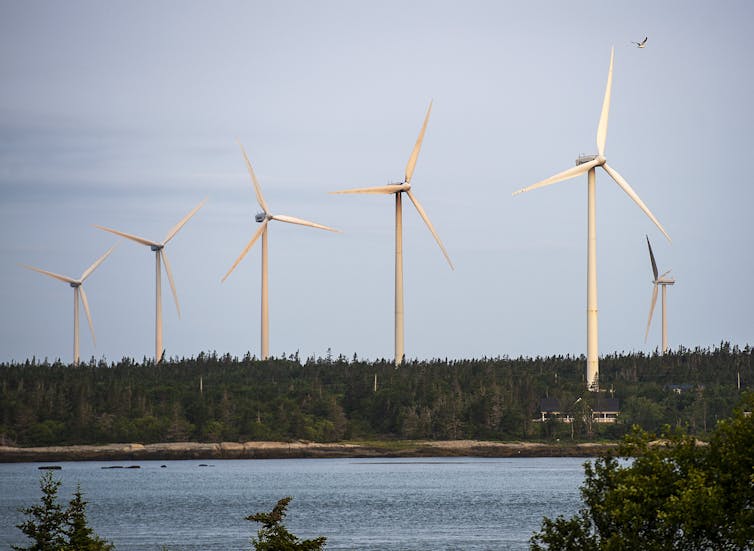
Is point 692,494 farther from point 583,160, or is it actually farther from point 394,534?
point 583,160

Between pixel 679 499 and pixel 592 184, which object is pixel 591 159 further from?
pixel 679 499

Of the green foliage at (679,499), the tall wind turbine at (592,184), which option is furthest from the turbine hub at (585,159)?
the green foliage at (679,499)

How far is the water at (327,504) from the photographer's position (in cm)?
9388

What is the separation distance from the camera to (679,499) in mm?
38781

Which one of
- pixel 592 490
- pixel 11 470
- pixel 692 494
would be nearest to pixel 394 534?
pixel 592 490

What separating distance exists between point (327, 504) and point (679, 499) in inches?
3517

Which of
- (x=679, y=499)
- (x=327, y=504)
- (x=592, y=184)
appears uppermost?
(x=592, y=184)

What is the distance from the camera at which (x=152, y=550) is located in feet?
283

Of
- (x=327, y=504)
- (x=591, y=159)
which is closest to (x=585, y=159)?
(x=591, y=159)

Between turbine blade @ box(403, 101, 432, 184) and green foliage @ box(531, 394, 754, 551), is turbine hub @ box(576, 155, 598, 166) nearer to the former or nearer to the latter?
turbine blade @ box(403, 101, 432, 184)

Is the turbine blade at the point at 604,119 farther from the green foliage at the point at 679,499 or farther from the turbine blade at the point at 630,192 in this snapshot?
the green foliage at the point at 679,499

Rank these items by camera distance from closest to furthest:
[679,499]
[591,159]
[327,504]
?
1. [679,499]
2. [327,504]
3. [591,159]

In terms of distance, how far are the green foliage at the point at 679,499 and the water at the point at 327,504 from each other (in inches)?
1736

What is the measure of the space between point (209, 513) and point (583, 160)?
87001 mm
